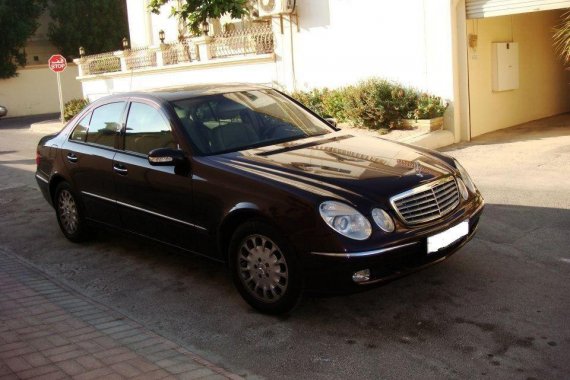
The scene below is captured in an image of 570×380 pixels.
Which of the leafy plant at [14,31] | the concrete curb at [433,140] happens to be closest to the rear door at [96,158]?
the concrete curb at [433,140]

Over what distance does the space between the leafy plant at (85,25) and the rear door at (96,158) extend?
33.3 meters

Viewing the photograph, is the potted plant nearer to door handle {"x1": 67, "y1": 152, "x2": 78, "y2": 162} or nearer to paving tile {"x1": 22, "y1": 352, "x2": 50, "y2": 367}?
door handle {"x1": 67, "y1": 152, "x2": 78, "y2": 162}

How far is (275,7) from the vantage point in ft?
48.9

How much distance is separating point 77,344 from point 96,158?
2.44 m

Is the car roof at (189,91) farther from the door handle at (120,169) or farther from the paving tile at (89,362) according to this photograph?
the paving tile at (89,362)

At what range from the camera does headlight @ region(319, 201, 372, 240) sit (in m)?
4.25

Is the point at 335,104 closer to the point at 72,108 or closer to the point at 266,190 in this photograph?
the point at 266,190

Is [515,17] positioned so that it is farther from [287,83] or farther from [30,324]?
[30,324]

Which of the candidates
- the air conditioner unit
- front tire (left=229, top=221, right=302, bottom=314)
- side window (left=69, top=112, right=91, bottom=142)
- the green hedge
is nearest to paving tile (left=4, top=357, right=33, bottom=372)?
front tire (left=229, top=221, right=302, bottom=314)

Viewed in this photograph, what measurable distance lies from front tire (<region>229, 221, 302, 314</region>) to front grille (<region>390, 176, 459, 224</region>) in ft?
2.66

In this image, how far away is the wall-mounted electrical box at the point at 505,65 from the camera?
1336 cm

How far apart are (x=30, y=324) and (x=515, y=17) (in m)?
12.7

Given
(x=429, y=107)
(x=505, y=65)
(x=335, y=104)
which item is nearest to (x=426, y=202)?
(x=429, y=107)

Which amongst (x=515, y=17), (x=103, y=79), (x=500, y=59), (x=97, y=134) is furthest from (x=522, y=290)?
(x=103, y=79)
